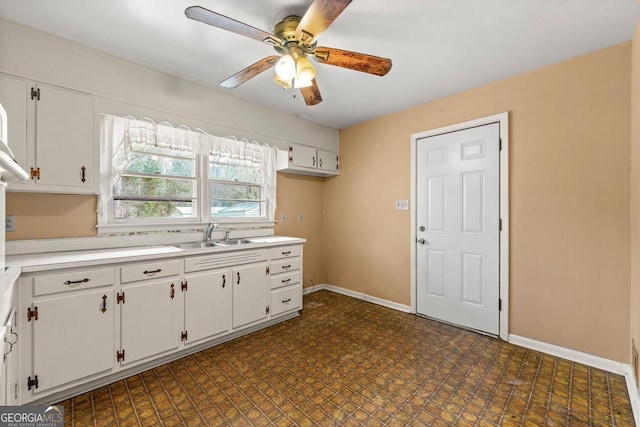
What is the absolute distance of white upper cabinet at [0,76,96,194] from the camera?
6.19ft

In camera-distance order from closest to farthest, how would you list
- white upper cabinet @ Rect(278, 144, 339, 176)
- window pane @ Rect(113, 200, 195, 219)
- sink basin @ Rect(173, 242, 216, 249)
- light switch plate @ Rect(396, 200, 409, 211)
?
window pane @ Rect(113, 200, 195, 219) → sink basin @ Rect(173, 242, 216, 249) → light switch plate @ Rect(396, 200, 409, 211) → white upper cabinet @ Rect(278, 144, 339, 176)

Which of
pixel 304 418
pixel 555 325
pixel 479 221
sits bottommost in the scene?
pixel 304 418

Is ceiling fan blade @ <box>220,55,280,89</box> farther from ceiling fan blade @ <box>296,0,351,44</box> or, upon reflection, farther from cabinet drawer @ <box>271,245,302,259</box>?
cabinet drawer @ <box>271,245,302,259</box>

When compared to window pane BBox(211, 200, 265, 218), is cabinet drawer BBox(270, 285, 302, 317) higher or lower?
lower

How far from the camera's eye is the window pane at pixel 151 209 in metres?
2.55

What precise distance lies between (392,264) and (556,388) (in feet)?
6.16

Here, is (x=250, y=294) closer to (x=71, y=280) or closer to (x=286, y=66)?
(x=71, y=280)

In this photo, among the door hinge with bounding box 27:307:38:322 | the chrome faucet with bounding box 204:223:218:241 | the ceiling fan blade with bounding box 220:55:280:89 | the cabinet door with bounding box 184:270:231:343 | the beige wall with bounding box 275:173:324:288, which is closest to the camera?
the door hinge with bounding box 27:307:38:322

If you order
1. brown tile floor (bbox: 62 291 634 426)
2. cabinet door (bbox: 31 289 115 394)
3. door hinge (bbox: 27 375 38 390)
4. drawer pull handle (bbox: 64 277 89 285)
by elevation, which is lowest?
brown tile floor (bbox: 62 291 634 426)

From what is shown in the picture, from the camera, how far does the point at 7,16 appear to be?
6.08 feet

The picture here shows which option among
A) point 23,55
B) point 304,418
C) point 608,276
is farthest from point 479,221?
point 23,55

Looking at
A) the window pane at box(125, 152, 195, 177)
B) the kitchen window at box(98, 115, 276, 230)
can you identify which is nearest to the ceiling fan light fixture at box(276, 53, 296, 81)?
the kitchen window at box(98, 115, 276, 230)

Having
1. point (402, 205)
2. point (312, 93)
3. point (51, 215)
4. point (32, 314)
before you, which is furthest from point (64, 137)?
point (402, 205)

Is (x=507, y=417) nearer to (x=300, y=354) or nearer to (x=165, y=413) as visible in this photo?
(x=300, y=354)
